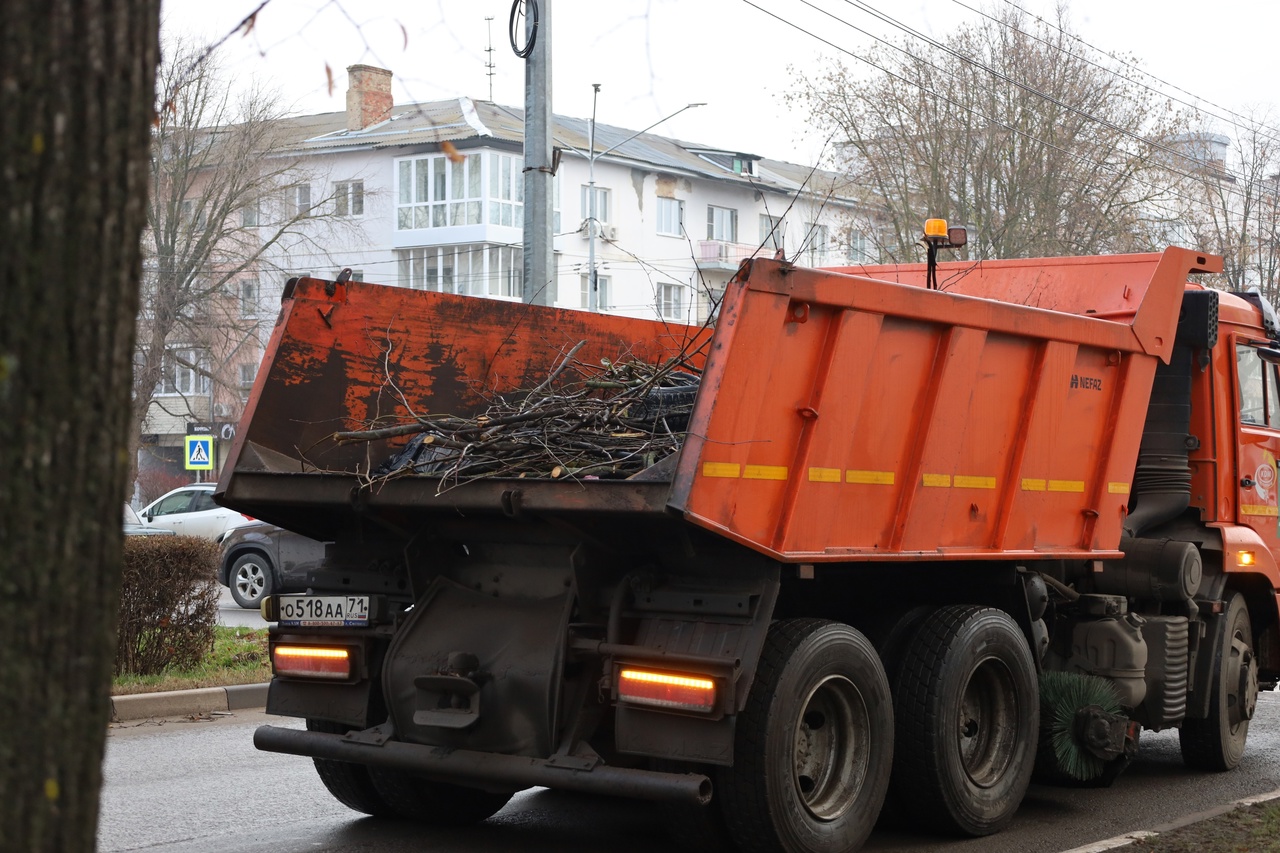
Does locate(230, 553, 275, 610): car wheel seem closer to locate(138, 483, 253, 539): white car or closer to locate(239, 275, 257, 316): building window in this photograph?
locate(138, 483, 253, 539): white car

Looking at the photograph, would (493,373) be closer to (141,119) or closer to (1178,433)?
(1178,433)

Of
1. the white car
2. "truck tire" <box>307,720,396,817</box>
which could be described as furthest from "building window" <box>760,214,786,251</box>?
the white car

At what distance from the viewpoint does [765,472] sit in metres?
5.32

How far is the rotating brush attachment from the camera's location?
23.5ft

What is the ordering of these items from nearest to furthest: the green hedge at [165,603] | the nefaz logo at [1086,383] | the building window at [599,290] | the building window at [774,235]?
1. the building window at [774,235]
2. the nefaz logo at [1086,383]
3. the green hedge at [165,603]
4. the building window at [599,290]

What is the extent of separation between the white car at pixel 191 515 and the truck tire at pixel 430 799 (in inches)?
683

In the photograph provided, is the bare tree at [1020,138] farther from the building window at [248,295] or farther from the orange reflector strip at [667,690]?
the orange reflector strip at [667,690]

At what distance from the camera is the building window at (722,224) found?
57562mm

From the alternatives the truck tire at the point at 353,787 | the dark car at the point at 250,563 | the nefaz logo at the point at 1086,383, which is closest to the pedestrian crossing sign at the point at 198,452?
the dark car at the point at 250,563

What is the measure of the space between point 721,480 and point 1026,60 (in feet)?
95.0

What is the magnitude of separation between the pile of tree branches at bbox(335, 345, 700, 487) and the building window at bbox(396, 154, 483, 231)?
40828mm

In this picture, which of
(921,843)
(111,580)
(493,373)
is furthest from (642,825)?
(111,580)

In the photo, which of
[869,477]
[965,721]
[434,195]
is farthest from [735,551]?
[434,195]

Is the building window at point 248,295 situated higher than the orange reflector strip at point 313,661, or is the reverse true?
the building window at point 248,295
